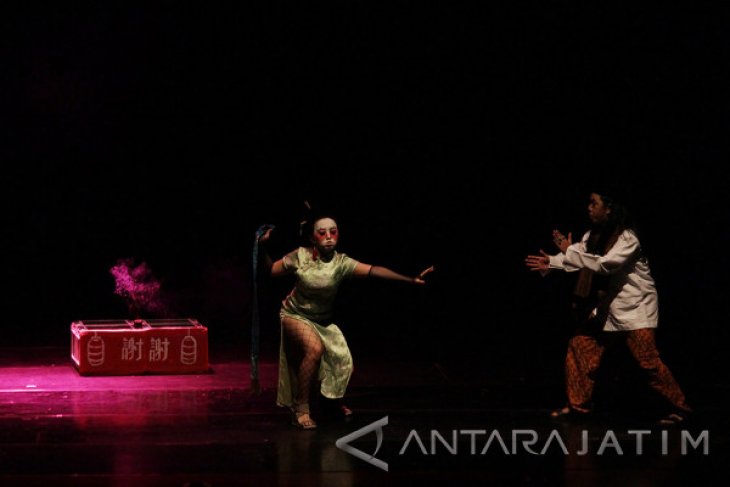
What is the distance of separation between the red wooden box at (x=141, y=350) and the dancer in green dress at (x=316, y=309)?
2.76 metres

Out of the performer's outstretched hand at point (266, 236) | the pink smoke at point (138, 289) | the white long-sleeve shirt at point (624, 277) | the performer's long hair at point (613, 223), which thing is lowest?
the pink smoke at point (138, 289)

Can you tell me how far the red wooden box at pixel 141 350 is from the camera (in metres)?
12.2

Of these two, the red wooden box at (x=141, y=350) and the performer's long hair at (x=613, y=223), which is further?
the red wooden box at (x=141, y=350)

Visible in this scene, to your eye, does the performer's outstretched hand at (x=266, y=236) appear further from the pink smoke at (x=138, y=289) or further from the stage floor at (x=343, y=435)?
the pink smoke at (x=138, y=289)

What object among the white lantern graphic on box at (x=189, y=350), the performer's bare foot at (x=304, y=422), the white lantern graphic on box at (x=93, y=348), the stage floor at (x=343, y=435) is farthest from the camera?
the white lantern graphic on box at (x=189, y=350)

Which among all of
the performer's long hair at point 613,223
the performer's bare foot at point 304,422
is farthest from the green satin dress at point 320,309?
the performer's long hair at point 613,223

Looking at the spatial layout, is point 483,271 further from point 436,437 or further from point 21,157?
point 436,437

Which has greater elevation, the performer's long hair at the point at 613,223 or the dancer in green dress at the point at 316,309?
the performer's long hair at the point at 613,223

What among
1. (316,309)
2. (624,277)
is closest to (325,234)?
(316,309)

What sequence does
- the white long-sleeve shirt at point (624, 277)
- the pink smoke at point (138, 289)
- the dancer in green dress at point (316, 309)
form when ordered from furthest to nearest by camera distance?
the pink smoke at point (138, 289), the dancer in green dress at point (316, 309), the white long-sleeve shirt at point (624, 277)

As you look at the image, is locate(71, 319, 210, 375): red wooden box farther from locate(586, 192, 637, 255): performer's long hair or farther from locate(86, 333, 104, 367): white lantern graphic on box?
locate(586, 192, 637, 255): performer's long hair

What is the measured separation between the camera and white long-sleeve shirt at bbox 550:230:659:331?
9594 mm

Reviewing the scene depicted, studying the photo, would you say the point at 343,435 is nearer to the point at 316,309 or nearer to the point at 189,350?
the point at 316,309

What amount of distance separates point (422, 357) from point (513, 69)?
3.93 metres
